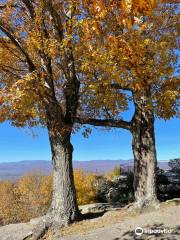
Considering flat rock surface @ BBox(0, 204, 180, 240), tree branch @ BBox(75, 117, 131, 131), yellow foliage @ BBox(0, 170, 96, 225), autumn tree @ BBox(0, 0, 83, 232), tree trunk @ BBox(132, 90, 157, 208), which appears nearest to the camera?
flat rock surface @ BBox(0, 204, 180, 240)

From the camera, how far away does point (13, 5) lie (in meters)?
16.7

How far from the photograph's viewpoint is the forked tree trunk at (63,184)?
661 inches

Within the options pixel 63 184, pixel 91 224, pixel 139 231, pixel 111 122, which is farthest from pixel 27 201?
pixel 139 231

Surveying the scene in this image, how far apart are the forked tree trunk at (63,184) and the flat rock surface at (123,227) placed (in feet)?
2.29

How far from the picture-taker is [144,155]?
57.9 ft

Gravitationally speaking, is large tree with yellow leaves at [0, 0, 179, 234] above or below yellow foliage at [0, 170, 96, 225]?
above

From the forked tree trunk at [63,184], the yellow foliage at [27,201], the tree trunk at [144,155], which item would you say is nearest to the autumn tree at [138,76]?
the tree trunk at [144,155]

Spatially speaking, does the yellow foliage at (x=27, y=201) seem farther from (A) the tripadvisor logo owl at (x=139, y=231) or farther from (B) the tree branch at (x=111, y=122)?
(A) the tripadvisor logo owl at (x=139, y=231)

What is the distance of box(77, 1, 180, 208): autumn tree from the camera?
13.5 metres

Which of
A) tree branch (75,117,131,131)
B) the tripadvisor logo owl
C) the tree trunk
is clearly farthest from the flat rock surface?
tree branch (75,117,131,131)

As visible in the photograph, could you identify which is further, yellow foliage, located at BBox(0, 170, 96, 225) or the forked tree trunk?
yellow foliage, located at BBox(0, 170, 96, 225)

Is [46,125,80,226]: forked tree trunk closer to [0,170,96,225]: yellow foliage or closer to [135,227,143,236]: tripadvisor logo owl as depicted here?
[135,227,143,236]: tripadvisor logo owl

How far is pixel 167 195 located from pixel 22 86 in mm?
11835

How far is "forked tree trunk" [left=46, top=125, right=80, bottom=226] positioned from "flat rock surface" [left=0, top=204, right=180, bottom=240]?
0.70 metres
